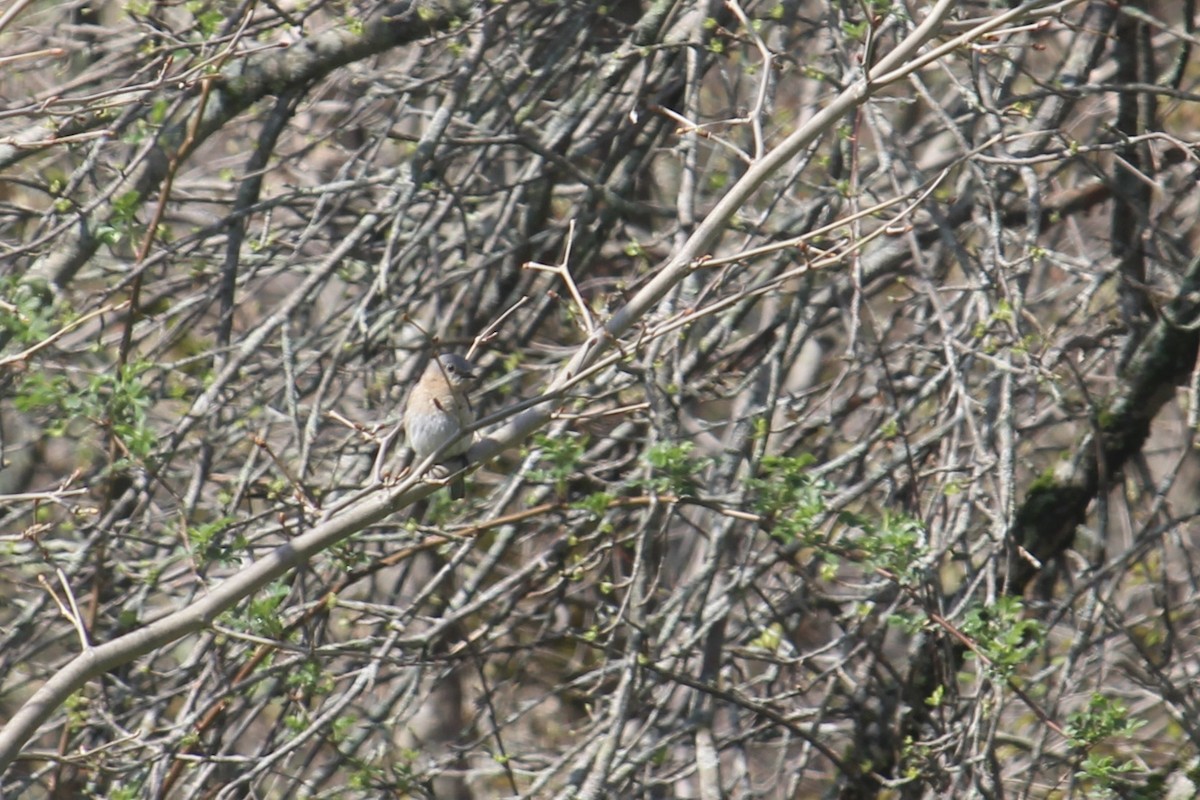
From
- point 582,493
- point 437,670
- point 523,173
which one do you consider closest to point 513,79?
point 523,173

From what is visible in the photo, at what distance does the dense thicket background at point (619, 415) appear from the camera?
13.6 ft

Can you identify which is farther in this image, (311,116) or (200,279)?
(311,116)

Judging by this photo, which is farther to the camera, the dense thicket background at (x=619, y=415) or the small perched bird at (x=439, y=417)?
the small perched bird at (x=439, y=417)

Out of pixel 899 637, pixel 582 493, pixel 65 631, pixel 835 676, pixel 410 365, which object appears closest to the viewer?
pixel 835 676

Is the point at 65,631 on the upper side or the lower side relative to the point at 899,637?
Answer: upper

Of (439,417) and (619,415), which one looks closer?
(619,415)

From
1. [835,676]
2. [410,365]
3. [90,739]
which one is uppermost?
[410,365]

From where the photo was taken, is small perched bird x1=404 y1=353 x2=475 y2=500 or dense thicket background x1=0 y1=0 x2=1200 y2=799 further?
small perched bird x1=404 y1=353 x2=475 y2=500

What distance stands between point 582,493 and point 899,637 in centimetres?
210

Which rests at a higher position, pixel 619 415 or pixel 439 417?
pixel 619 415

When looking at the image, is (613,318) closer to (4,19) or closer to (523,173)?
(4,19)

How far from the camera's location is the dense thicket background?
13.6ft

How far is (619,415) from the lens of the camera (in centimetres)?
376

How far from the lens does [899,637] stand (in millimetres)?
7355
